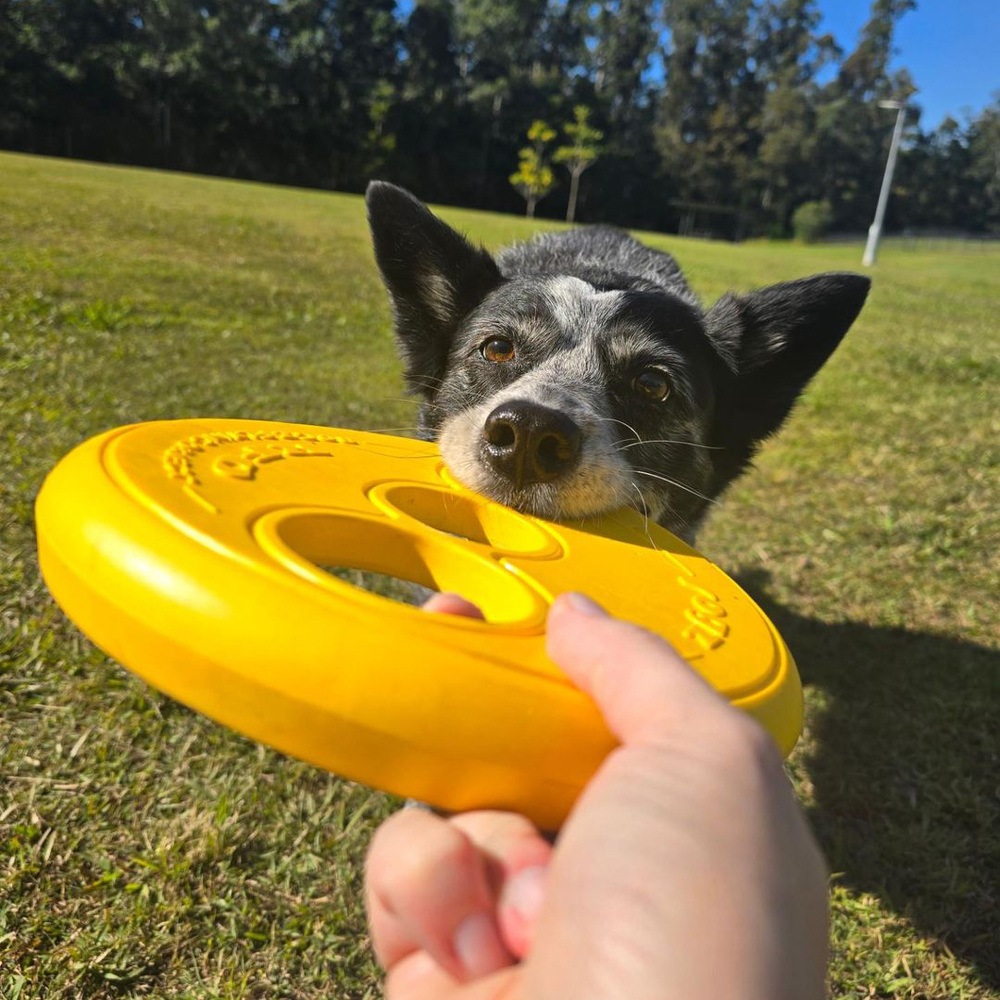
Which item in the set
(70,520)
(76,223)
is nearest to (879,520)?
(70,520)

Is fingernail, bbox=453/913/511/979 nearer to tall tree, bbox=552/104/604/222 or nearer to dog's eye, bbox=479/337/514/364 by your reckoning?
dog's eye, bbox=479/337/514/364

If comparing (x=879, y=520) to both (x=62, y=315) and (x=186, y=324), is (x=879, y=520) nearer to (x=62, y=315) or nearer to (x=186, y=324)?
(x=186, y=324)

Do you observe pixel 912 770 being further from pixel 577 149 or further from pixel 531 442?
pixel 577 149

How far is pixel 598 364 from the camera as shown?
11.0 ft

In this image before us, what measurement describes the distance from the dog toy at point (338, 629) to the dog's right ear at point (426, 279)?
7.81 ft

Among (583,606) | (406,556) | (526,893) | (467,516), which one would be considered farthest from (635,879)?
(467,516)

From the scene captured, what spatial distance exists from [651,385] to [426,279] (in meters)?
1.46

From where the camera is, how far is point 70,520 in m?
1.42

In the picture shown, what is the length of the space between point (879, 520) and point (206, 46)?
63.1 m

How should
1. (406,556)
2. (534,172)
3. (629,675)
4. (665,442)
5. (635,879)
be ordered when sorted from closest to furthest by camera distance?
(635,879) → (629,675) → (406,556) → (665,442) → (534,172)

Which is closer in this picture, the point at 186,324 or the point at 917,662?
the point at 917,662

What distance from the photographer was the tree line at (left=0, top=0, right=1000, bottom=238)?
51188 mm

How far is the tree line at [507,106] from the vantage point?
51.2 meters

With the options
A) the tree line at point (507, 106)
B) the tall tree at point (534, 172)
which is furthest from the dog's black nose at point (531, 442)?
the tall tree at point (534, 172)
